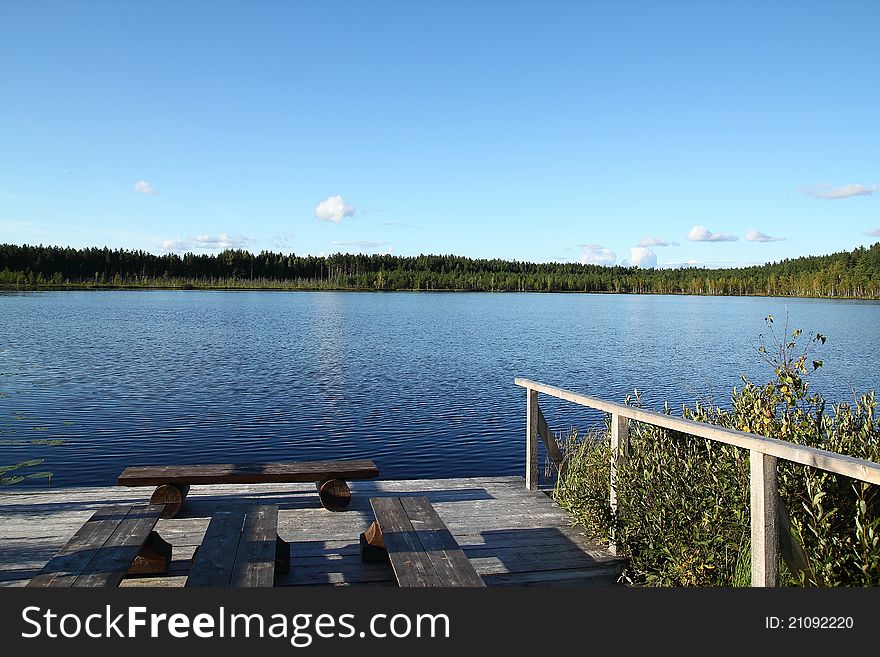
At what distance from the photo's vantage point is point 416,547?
147 inches

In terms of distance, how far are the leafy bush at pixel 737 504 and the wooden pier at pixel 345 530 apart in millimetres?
397

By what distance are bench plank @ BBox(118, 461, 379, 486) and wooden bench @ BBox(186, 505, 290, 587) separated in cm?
95

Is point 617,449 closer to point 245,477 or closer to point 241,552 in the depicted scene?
point 241,552

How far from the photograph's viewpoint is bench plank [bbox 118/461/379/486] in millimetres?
5180

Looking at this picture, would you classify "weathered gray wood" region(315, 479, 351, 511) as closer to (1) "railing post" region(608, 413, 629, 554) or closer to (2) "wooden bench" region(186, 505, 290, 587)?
(2) "wooden bench" region(186, 505, 290, 587)

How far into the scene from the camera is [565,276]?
131250mm

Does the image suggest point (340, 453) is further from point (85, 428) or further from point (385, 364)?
point (385, 364)

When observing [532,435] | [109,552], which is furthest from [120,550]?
[532,435]

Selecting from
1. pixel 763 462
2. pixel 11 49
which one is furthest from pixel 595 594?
pixel 11 49

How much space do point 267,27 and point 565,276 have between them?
11356 centimetres

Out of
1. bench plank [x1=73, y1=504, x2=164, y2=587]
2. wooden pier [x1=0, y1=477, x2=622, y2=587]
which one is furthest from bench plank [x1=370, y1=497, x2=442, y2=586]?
bench plank [x1=73, y1=504, x2=164, y2=587]

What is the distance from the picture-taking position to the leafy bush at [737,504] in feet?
11.0

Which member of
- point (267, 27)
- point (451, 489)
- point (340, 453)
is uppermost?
point (267, 27)

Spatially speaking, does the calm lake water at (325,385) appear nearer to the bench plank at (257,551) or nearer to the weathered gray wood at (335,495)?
the weathered gray wood at (335,495)
